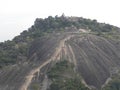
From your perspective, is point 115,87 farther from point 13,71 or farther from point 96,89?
point 13,71

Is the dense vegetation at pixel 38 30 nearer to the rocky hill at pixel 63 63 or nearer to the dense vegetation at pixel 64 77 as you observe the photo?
the rocky hill at pixel 63 63

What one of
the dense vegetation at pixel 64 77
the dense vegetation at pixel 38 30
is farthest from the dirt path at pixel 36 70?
the dense vegetation at pixel 38 30

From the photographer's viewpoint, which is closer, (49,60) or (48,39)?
(49,60)

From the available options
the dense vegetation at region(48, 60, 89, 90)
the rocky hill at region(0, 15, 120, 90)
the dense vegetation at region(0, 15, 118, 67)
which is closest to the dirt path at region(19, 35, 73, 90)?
the rocky hill at region(0, 15, 120, 90)

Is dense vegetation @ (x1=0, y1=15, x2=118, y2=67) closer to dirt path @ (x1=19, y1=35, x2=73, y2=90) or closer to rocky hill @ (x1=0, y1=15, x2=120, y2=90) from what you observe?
rocky hill @ (x1=0, y1=15, x2=120, y2=90)

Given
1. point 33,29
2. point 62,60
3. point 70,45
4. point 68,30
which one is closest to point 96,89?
point 62,60

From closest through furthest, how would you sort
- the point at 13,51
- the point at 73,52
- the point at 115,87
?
the point at 115,87 < the point at 73,52 < the point at 13,51
